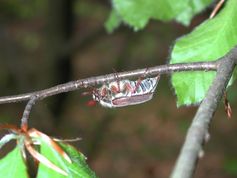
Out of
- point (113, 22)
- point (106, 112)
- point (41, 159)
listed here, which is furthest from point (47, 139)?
point (106, 112)

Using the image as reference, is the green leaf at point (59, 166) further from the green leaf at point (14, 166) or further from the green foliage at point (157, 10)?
the green foliage at point (157, 10)

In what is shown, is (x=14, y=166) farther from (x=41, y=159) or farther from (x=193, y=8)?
(x=193, y=8)

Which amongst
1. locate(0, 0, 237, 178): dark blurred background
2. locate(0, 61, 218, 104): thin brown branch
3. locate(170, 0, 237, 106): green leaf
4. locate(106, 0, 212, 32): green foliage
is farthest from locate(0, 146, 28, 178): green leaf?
locate(0, 0, 237, 178): dark blurred background

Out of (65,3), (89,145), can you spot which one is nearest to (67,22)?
(65,3)

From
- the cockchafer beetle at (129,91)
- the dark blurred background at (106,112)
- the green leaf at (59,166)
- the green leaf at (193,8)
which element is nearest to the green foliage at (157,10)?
the green leaf at (193,8)

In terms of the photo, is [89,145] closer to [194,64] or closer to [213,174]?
[213,174]

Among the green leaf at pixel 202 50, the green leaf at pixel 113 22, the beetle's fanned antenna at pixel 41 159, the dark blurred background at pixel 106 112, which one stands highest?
the beetle's fanned antenna at pixel 41 159

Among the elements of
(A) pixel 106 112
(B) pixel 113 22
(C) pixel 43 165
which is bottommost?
(A) pixel 106 112
